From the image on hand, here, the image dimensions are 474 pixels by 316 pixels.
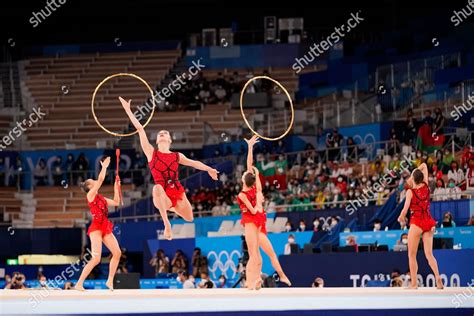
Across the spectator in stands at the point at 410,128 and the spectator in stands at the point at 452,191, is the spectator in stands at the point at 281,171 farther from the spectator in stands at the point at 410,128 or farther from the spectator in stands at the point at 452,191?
the spectator in stands at the point at 452,191

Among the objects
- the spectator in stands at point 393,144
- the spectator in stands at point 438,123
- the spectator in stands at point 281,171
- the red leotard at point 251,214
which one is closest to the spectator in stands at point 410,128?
the spectator in stands at point 393,144

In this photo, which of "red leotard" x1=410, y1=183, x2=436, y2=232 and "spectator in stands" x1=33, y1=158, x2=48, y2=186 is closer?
"red leotard" x1=410, y1=183, x2=436, y2=232

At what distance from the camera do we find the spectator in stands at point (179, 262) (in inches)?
1158

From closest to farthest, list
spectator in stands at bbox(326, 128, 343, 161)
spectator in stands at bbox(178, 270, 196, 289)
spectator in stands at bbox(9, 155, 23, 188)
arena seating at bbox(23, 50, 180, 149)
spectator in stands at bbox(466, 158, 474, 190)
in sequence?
spectator in stands at bbox(466, 158, 474, 190) < spectator in stands at bbox(178, 270, 196, 289) < spectator in stands at bbox(326, 128, 343, 161) < spectator in stands at bbox(9, 155, 23, 188) < arena seating at bbox(23, 50, 180, 149)

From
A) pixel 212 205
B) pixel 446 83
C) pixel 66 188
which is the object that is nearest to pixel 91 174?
pixel 66 188

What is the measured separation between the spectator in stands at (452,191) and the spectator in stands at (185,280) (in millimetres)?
6855

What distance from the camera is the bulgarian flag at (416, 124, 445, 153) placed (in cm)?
2758

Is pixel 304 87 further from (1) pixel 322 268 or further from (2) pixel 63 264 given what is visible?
(1) pixel 322 268

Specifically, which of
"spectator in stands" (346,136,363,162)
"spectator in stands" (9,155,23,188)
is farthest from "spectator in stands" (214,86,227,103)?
"spectator in stands" (346,136,363,162)

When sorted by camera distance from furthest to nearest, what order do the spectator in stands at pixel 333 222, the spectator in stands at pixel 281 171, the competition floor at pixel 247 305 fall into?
1. the spectator in stands at pixel 281 171
2. the spectator in stands at pixel 333 222
3. the competition floor at pixel 247 305

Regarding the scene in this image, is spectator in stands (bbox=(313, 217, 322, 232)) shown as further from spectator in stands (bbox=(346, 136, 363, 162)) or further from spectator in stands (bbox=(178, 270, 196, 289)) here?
spectator in stands (bbox=(346, 136, 363, 162))

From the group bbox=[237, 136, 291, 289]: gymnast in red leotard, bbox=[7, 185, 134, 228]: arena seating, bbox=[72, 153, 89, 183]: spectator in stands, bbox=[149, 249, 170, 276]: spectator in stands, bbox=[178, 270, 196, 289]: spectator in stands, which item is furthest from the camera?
bbox=[72, 153, 89, 183]: spectator in stands

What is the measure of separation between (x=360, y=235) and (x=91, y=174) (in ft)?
55.2

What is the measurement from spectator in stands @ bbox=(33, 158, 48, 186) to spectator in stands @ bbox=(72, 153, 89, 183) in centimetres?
124
